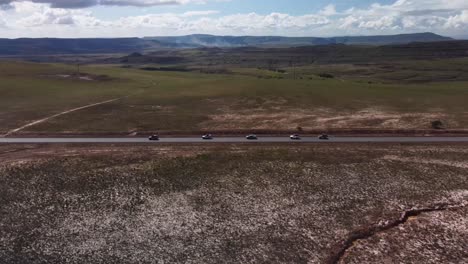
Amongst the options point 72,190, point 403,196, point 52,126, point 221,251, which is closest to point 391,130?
point 403,196

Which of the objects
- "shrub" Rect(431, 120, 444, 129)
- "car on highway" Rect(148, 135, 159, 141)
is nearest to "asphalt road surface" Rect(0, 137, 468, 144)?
"car on highway" Rect(148, 135, 159, 141)

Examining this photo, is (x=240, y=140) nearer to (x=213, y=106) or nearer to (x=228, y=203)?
(x=228, y=203)

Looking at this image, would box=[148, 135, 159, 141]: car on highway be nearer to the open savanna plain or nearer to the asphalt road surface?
the asphalt road surface

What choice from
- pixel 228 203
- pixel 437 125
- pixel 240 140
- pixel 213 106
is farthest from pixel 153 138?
pixel 437 125

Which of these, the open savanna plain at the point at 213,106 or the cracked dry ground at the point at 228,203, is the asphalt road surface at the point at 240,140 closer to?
the cracked dry ground at the point at 228,203

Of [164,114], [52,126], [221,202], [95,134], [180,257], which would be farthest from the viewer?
[164,114]

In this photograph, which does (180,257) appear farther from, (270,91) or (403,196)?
(270,91)
